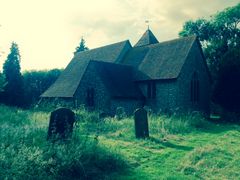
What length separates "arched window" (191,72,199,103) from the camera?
28416 mm

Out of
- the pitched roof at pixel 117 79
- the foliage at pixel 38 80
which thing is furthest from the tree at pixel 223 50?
the foliage at pixel 38 80

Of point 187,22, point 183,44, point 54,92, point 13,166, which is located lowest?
point 13,166

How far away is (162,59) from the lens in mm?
29656

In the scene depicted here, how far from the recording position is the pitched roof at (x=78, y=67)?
33562 millimetres

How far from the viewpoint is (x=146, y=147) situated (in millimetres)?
11906

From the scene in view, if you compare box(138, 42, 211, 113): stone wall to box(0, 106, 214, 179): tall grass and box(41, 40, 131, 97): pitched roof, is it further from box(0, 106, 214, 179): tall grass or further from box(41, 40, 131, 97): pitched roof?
box(0, 106, 214, 179): tall grass

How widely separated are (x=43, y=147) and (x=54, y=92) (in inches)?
1078

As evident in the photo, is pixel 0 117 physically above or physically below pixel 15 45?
below

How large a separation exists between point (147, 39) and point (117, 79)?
1159 cm

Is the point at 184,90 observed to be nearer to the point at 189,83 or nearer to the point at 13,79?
the point at 189,83

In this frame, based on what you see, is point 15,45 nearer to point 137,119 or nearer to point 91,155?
point 137,119

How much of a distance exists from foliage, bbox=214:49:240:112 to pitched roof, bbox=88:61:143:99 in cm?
759

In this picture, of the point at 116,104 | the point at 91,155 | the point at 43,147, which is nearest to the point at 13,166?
the point at 43,147

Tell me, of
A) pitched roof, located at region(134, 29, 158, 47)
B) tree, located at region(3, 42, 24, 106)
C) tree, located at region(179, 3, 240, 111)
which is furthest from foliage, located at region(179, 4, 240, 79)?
tree, located at region(3, 42, 24, 106)
